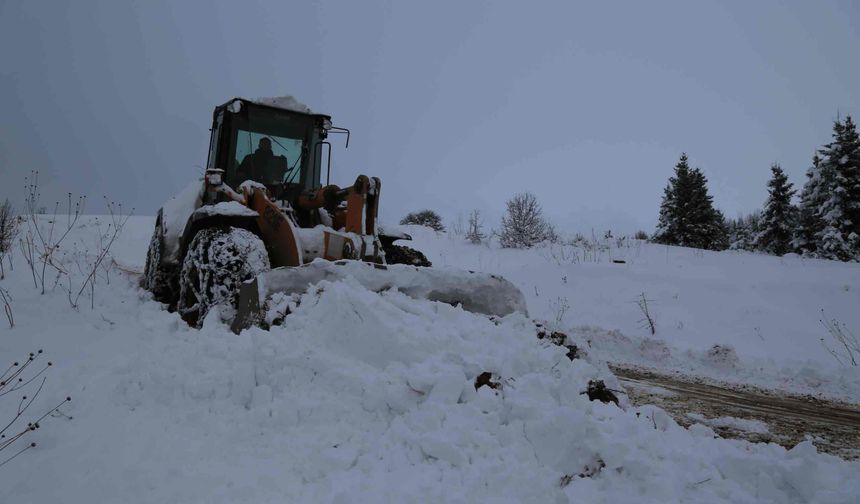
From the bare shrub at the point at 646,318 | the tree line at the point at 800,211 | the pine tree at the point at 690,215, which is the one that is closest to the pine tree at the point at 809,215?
the tree line at the point at 800,211

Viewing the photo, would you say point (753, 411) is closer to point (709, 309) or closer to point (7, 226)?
point (709, 309)

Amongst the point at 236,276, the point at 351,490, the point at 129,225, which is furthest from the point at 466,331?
the point at 129,225

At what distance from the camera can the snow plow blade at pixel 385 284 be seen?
3.61m

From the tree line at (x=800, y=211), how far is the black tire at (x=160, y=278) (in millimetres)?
22474

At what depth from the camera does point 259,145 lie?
21.0 feet

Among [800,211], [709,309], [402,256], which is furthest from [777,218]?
[402,256]

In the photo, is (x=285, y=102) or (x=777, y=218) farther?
(x=777, y=218)

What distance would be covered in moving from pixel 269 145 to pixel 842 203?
22.9m

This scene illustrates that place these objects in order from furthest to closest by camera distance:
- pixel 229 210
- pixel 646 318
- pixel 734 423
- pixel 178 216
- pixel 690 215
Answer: pixel 690 215
pixel 646 318
pixel 178 216
pixel 229 210
pixel 734 423

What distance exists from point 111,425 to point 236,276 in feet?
6.60

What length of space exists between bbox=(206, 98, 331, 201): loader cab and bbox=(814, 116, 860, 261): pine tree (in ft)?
68.9

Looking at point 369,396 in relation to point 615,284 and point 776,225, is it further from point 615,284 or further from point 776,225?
point 776,225

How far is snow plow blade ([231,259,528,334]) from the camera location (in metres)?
3.61

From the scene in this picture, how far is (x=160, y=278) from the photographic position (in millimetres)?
6219
